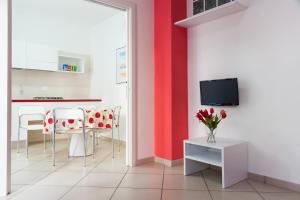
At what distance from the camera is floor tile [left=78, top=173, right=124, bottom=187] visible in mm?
2359

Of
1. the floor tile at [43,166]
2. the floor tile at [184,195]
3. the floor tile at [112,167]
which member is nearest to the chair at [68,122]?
the floor tile at [43,166]

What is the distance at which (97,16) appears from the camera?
4.95 meters

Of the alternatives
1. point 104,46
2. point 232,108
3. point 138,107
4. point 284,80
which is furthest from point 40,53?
point 284,80

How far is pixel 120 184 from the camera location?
7.76 feet

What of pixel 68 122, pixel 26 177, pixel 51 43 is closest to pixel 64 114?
pixel 68 122

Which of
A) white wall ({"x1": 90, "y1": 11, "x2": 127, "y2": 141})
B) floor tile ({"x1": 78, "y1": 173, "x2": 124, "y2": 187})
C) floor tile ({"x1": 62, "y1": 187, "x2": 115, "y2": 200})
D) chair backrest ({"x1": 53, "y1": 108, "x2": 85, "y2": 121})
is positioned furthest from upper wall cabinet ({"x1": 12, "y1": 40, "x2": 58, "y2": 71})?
floor tile ({"x1": 62, "y1": 187, "x2": 115, "y2": 200})

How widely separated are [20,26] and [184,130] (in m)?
4.22

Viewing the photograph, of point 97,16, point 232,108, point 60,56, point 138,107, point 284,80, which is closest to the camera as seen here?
point 284,80

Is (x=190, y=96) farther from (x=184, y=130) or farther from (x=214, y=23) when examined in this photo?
(x=214, y=23)

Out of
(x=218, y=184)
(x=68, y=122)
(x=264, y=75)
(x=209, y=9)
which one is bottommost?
(x=218, y=184)

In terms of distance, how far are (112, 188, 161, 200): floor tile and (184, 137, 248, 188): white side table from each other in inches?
25.4

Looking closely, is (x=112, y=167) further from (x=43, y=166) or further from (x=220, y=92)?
(x=220, y=92)

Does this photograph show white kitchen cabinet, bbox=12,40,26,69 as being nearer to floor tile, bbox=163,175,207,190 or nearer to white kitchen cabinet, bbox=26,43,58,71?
white kitchen cabinet, bbox=26,43,58,71

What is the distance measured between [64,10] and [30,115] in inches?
91.8
